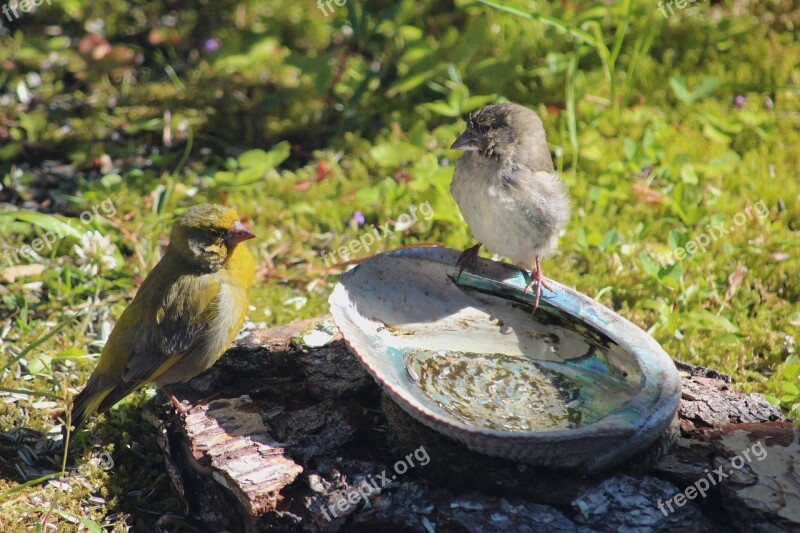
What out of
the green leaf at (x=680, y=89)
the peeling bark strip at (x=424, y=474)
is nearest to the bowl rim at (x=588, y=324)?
the peeling bark strip at (x=424, y=474)

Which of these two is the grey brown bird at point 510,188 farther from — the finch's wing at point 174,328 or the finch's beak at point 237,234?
the finch's wing at point 174,328

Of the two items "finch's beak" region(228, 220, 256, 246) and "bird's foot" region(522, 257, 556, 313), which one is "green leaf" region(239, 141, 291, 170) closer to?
"finch's beak" region(228, 220, 256, 246)

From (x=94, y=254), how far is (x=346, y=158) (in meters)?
1.88

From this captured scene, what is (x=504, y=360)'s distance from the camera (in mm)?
3840

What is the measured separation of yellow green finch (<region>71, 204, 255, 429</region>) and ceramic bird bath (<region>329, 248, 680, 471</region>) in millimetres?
555

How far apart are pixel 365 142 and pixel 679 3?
260 cm

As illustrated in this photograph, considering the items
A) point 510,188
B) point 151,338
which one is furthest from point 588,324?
point 151,338

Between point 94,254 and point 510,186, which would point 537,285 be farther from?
point 94,254

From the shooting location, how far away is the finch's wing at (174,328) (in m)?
3.77

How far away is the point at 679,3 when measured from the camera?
6.64 metres

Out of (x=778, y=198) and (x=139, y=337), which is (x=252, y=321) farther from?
(x=778, y=198)

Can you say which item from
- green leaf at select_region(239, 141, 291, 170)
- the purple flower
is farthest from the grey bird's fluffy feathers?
the purple flower

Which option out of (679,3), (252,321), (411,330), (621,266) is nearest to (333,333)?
(411,330)

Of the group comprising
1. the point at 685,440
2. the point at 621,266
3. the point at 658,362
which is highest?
the point at 658,362
